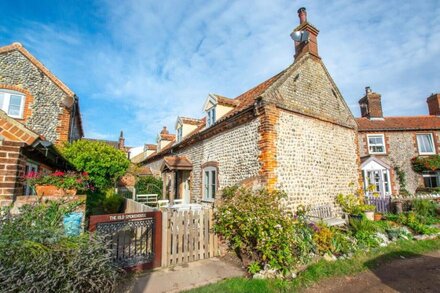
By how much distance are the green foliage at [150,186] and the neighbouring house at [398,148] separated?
58.5 ft

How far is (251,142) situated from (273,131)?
3.54 feet

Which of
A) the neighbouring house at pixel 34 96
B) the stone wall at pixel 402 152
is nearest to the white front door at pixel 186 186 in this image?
the neighbouring house at pixel 34 96

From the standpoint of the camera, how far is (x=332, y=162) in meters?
11.1

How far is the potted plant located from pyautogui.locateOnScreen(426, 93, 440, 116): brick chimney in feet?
104

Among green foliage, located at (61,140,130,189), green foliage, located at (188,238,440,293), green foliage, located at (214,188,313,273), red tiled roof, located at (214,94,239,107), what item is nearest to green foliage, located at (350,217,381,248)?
green foliage, located at (188,238,440,293)

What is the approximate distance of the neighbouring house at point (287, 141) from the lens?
888 cm

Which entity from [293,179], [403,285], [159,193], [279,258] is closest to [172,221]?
[279,258]

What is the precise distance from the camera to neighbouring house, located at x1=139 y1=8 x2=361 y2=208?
8.88m

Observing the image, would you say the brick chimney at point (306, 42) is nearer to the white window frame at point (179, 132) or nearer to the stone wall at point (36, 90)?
the white window frame at point (179, 132)

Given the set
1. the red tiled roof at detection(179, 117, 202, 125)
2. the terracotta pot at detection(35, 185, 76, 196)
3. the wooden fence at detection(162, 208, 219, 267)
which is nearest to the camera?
the terracotta pot at detection(35, 185, 76, 196)

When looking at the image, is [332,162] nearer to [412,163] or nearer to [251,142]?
[251,142]

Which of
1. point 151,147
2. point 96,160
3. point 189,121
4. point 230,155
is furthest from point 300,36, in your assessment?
point 151,147

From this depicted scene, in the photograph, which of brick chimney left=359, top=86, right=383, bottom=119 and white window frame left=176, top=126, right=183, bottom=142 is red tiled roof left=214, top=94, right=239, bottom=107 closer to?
white window frame left=176, top=126, right=183, bottom=142

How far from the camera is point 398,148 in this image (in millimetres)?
20375
